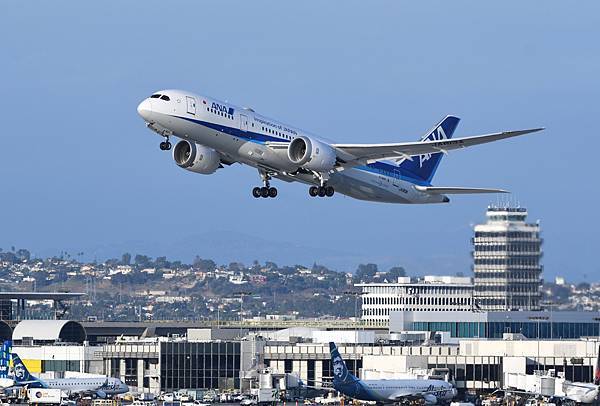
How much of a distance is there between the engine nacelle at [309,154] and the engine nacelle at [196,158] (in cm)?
540

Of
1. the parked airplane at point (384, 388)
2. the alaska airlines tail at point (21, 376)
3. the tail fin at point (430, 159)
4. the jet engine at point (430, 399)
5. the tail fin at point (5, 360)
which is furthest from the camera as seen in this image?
the tail fin at point (5, 360)

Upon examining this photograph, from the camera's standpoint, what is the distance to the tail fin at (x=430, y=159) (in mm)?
101562

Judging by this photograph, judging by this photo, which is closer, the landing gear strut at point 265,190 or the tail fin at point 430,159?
the landing gear strut at point 265,190

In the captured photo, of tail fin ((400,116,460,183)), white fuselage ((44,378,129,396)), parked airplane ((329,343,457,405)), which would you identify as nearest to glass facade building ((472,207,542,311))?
parked airplane ((329,343,457,405))

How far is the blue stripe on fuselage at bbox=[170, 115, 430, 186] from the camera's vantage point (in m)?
86.2

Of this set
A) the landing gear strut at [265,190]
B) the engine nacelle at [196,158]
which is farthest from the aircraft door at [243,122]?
the landing gear strut at [265,190]

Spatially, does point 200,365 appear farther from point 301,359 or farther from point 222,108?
point 222,108

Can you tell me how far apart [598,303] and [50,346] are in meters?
61.2

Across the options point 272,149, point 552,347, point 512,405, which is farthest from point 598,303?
point 272,149

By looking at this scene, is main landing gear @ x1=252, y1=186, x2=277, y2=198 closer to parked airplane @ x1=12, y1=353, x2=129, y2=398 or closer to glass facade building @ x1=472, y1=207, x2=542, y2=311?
glass facade building @ x1=472, y1=207, x2=542, y2=311

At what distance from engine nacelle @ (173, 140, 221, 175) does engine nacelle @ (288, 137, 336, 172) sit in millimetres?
5397

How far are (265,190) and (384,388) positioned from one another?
31.9 meters

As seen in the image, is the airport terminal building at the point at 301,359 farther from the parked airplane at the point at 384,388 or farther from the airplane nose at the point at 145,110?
the airplane nose at the point at 145,110

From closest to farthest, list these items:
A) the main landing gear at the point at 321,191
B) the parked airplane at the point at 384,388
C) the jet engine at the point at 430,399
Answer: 1. the main landing gear at the point at 321,191
2. the parked airplane at the point at 384,388
3. the jet engine at the point at 430,399
